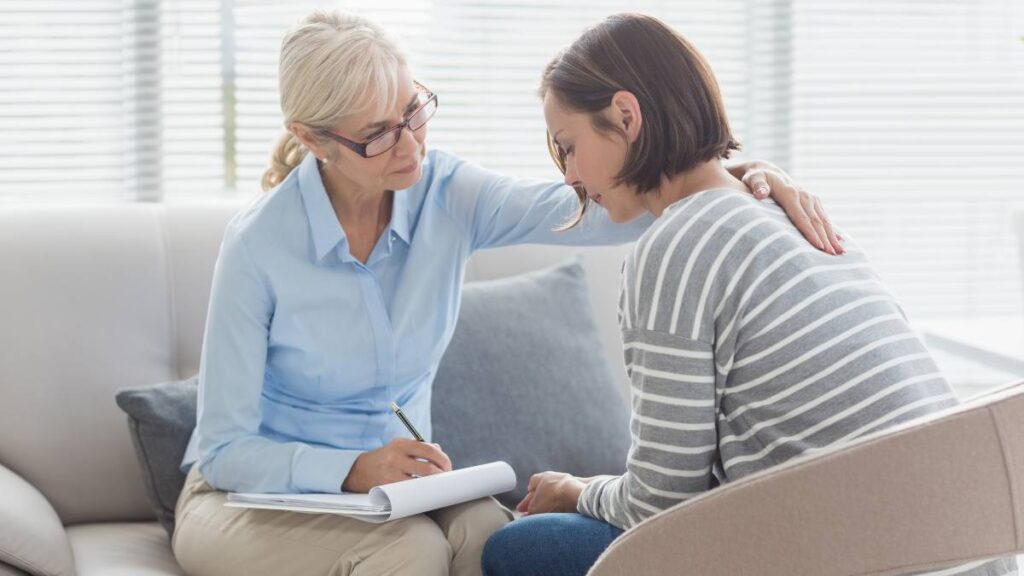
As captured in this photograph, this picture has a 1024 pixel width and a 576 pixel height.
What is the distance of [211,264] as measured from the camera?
214 centimetres

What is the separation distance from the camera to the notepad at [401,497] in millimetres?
1433

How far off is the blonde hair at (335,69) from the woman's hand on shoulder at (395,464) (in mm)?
496

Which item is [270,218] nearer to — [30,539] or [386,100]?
[386,100]

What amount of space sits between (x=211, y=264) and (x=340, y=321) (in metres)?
0.53

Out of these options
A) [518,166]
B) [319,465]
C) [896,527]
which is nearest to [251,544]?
[319,465]

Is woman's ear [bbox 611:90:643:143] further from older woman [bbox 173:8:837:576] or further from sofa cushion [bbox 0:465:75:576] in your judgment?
sofa cushion [bbox 0:465:75:576]

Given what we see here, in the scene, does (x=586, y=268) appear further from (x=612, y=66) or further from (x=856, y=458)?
(x=856, y=458)

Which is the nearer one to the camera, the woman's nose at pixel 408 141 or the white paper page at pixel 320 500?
the white paper page at pixel 320 500

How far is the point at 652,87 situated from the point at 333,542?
2.54 ft

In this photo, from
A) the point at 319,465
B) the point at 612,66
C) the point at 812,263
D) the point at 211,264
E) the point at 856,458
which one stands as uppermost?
the point at 612,66

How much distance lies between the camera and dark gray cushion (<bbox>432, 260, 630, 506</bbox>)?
6.61 ft

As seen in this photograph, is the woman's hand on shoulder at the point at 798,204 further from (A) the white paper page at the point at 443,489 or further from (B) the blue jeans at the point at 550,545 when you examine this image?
(A) the white paper page at the point at 443,489

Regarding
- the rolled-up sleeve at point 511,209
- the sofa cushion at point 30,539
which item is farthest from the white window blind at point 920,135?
the sofa cushion at point 30,539

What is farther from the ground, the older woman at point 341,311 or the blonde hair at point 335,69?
the blonde hair at point 335,69
